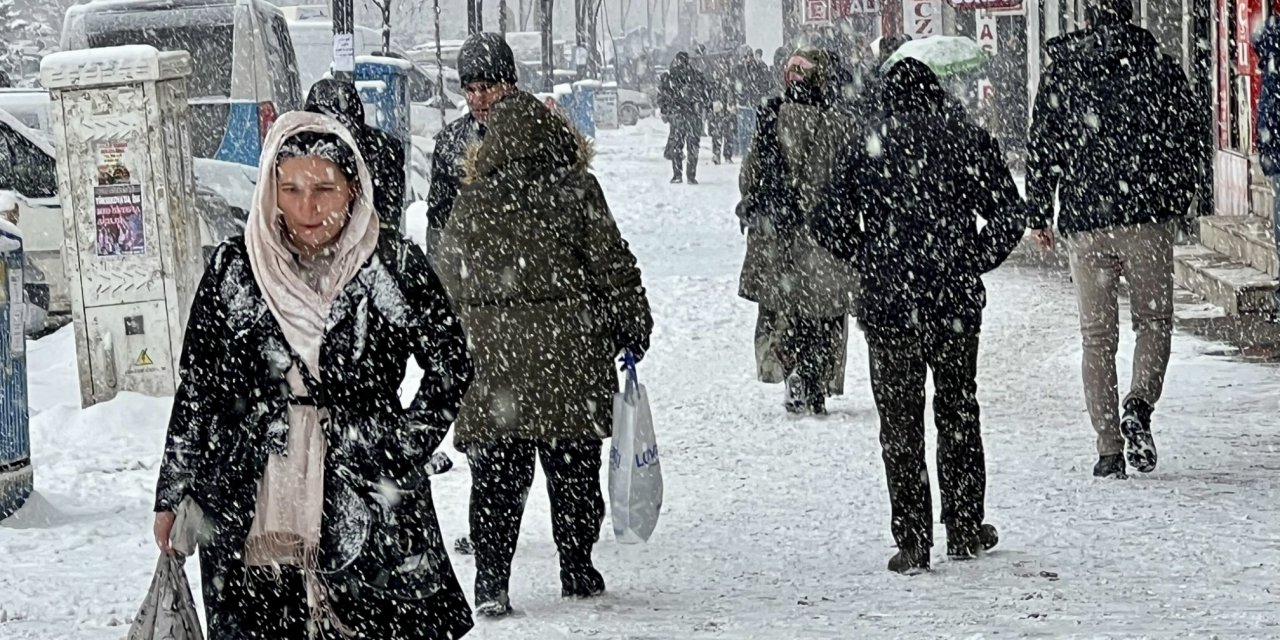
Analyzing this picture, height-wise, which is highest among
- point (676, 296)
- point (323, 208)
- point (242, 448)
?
point (323, 208)

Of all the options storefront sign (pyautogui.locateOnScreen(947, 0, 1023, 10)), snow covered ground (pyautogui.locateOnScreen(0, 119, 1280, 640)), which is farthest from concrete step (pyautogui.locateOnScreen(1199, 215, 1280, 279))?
storefront sign (pyautogui.locateOnScreen(947, 0, 1023, 10))

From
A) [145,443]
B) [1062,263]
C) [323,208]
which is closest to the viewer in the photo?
[323,208]

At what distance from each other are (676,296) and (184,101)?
547 cm

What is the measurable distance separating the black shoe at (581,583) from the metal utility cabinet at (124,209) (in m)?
4.71

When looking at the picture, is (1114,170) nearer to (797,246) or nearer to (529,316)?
(797,246)

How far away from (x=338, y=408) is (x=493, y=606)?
238cm

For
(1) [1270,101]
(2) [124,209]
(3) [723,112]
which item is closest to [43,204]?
(2) [124,209]

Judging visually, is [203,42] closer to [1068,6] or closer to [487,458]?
[1068,6]

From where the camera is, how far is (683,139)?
30.2 meters

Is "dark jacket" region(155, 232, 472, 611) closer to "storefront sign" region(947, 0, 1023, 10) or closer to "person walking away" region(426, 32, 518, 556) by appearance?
"person walking away" region(426, 32, 518, 556)

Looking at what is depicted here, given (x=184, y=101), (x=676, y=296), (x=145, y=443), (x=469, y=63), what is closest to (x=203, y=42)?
(x=676, y=296)

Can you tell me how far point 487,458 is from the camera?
20.6 feet

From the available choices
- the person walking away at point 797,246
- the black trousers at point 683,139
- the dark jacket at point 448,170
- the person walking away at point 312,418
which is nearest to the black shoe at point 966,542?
the dark jacket at point 448,170

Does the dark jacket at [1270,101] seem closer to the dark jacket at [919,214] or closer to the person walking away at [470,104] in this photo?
the dark jacket at [919,214]
